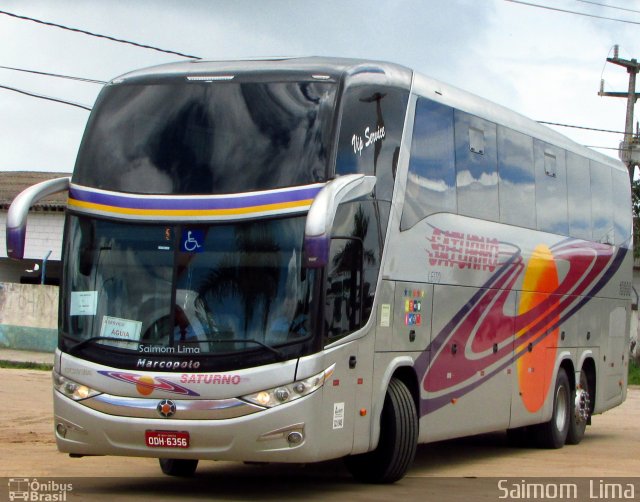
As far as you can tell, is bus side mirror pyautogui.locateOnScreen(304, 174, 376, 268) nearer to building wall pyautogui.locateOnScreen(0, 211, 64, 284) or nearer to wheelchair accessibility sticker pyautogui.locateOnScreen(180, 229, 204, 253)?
wheelchair accessibility sticker pyautogui.locateOnScreen(180, 229, 204, 253)

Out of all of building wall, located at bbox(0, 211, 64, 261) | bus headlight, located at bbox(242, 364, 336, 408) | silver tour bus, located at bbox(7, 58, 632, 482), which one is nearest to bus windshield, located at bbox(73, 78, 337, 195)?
silver tour bus, located at bbox(7, 58, 632, 482)

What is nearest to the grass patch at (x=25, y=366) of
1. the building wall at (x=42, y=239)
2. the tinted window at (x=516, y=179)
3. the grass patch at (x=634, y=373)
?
the building wall at (x=42, y=239)

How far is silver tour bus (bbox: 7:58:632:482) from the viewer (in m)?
10.9

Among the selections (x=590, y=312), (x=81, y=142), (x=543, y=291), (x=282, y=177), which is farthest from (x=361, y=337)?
(x=590, y=312)

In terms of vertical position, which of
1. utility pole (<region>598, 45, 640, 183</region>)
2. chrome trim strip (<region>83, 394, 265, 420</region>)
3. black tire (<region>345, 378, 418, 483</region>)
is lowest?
black tire (<region>345, 378, 418, 483</region>)

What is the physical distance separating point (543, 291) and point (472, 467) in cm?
314

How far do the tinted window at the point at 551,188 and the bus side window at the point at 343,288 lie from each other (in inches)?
226

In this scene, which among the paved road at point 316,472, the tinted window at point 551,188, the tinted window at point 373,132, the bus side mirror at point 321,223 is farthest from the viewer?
the tinted window at point 551,188

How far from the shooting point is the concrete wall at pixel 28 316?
35.3 meters

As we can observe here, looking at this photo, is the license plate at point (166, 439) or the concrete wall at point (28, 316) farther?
the concrete wall at point (28, 316)

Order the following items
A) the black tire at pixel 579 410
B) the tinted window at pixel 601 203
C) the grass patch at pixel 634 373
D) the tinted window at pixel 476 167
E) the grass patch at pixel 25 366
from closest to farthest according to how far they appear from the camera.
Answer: the tinted window at pixel 476 167 → the black tire at pixel 579 410 → the tinted window at pixel 601 203 → the grass patch at pixel 25 366 → the grass patch at pixel 634 373

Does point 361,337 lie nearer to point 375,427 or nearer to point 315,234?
point 375,427

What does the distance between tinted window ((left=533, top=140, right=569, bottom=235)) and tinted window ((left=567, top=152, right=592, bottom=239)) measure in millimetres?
248

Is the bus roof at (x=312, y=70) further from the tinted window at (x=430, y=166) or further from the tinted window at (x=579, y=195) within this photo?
the tinted window at (x=579, y=195)
